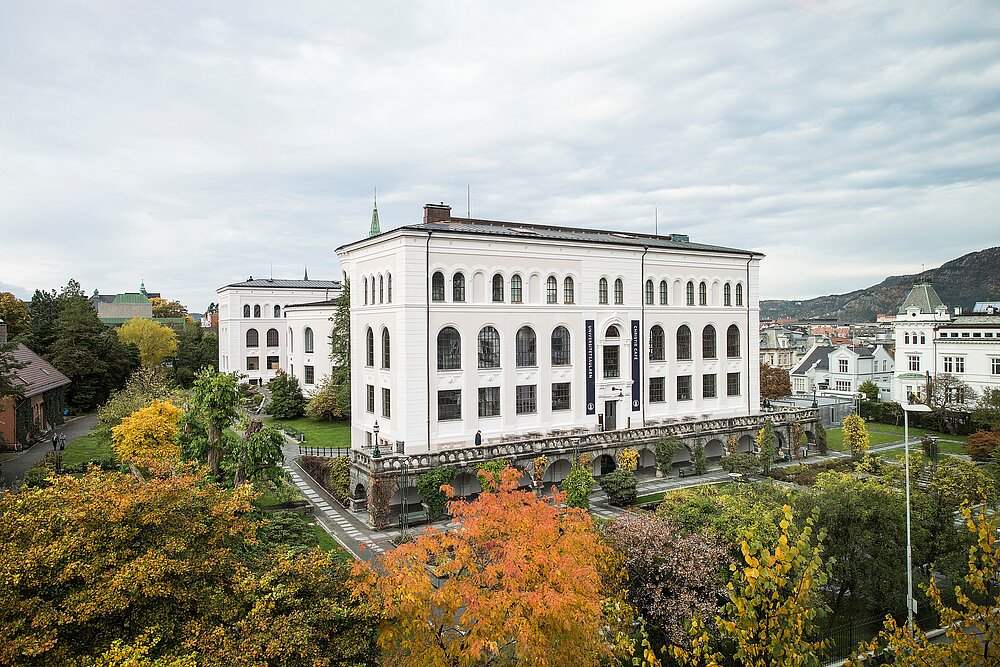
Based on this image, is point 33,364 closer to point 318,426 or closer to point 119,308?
point 318,426

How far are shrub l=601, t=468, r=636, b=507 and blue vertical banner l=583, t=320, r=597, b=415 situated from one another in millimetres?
6190

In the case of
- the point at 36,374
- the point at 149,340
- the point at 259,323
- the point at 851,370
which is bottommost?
the point at 851,370

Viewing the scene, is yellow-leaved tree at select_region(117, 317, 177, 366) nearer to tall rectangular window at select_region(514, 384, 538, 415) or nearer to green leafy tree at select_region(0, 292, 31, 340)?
green leafy tree at select_region(0, 292, 31, 340)

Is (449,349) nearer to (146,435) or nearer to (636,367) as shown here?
(636,367)

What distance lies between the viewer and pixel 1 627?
10945mm

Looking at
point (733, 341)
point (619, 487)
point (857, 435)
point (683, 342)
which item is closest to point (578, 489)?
point (619, 487)

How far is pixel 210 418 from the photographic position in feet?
93.4

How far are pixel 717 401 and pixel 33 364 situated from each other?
56.2 metres

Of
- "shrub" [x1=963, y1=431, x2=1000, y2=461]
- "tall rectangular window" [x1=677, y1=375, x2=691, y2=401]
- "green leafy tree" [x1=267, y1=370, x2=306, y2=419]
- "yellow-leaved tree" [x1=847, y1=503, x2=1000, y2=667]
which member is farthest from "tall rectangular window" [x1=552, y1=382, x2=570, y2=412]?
"green leafy tree" [x1=267, y1=370, x2=306, y2=419]

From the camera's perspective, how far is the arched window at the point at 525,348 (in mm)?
37312

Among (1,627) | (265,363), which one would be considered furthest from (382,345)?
(265,363)

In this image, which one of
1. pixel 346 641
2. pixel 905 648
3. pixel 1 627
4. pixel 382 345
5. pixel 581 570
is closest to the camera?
pixel 905 648

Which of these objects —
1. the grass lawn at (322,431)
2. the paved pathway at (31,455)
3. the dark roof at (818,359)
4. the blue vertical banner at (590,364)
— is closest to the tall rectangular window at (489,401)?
the blue vertical banner at (590,364)

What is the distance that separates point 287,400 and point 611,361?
34122 mm
